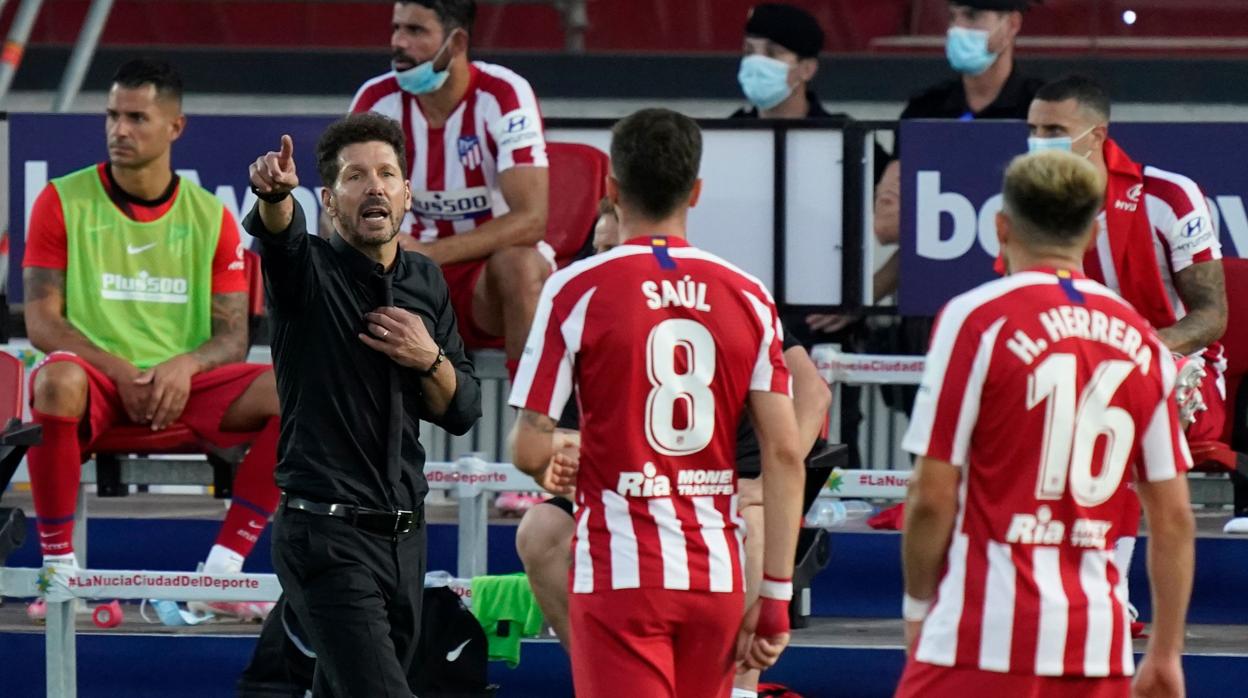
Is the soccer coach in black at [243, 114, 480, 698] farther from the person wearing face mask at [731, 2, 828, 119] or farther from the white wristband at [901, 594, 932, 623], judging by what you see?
the person wearing face mask at [731, 2, 828, 119]

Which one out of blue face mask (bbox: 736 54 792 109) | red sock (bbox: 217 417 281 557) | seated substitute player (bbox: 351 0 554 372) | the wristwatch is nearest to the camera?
the wristwatch

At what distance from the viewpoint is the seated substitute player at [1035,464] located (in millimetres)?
3016

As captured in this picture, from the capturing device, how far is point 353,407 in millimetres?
3895

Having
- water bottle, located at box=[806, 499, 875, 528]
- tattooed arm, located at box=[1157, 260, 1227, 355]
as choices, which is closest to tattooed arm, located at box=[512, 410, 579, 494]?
tattooed arm, located at box=[1157, 260, 1227, 355]

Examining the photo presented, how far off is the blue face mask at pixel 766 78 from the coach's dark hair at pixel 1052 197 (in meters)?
4.31

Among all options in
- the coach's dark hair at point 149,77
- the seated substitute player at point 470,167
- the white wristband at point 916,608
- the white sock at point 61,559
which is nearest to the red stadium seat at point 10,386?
the white sock at point 61,559

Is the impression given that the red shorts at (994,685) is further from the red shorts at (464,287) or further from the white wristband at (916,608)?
the red shorts at (464,287)

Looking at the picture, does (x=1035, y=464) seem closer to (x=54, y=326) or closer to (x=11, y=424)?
(x=11, y=424)

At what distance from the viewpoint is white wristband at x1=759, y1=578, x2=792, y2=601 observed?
11.2 feet

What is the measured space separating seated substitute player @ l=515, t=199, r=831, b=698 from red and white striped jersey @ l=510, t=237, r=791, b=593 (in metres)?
1.03

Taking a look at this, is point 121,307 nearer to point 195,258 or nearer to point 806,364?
point 195,258

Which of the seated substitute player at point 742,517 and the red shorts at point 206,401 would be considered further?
the red shorts at point 206,401

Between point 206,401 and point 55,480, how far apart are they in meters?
0.50

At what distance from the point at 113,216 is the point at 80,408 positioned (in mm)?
729
